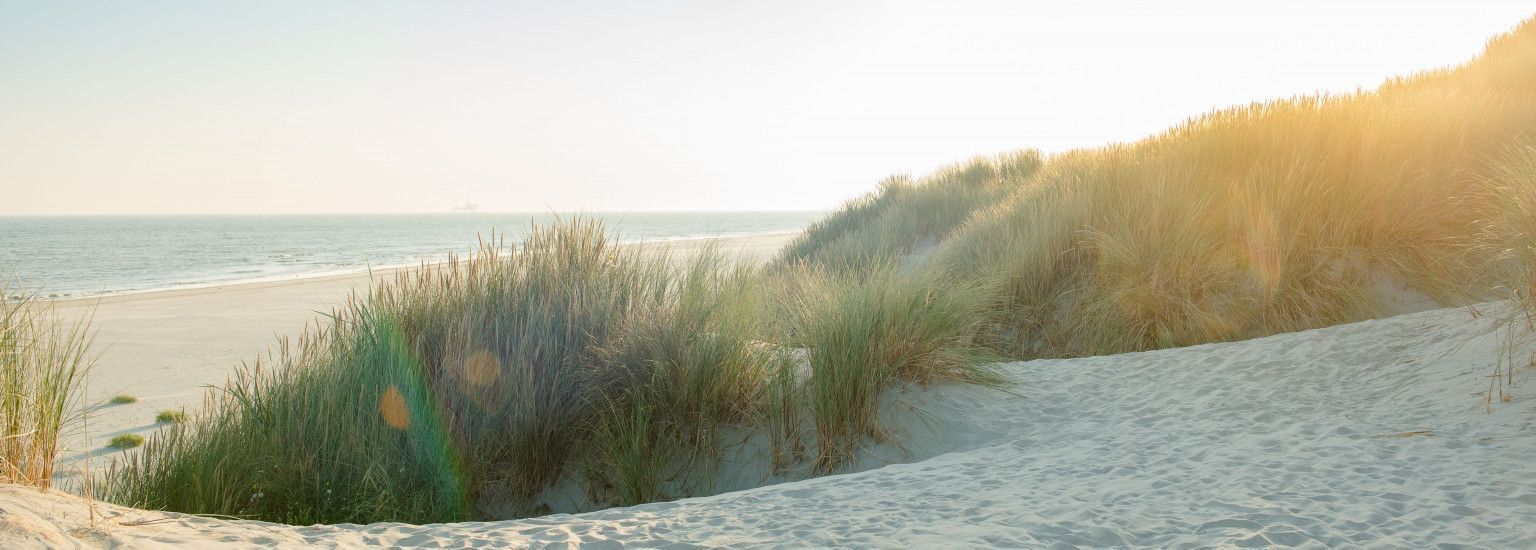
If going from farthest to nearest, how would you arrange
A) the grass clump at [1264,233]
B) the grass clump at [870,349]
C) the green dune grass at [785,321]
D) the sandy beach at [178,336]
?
the sandy beach at [178,336]
the grass clump at [1264,233]
the grass clump at [870,349]
the green dune grass at [785,321]

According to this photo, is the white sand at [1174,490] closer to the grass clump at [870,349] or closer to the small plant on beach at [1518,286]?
the small plant on beach at [1518,286]

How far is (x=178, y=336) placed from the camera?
13.9m

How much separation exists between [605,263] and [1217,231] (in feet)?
16.4

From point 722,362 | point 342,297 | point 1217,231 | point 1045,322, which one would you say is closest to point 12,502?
point 722,362

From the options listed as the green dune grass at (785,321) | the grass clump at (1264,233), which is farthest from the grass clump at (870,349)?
the grass clump at (1264,233)

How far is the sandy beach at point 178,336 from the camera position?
804cm

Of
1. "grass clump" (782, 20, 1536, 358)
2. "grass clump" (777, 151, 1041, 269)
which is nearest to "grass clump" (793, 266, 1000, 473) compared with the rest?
"grass clump" (782, 20, 1536, 358)

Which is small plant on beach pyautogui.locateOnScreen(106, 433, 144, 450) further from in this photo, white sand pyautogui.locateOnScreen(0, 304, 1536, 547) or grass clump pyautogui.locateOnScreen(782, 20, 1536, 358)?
grass clump pyautogui.locateOnScreen(782, 20, 1536, 358)

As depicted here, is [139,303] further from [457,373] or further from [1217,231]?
[1217,231]

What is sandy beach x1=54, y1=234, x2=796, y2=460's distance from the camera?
8.04 metres

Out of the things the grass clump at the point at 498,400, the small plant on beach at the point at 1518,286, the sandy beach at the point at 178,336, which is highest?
the small plant on beach at the point at 1518,286

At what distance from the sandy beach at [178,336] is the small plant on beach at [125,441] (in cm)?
8

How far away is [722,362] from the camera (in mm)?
4820

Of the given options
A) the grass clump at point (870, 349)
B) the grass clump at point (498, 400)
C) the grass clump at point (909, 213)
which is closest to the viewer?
the grass clump at point (498, 400)
